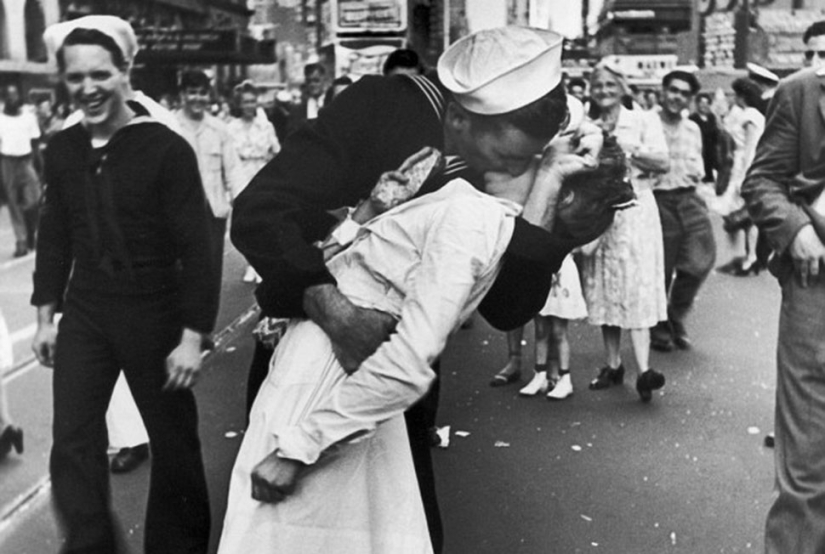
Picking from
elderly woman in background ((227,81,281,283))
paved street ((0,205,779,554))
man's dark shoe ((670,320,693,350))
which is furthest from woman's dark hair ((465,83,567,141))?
elderly woman in background ((227,81,281,283))

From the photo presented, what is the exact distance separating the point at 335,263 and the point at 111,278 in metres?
1.26

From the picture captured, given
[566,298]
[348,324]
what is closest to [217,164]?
[566,298]

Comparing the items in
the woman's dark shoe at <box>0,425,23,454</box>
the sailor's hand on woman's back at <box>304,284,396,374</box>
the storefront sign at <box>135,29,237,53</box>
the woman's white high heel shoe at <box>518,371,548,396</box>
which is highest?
the storefront sign at <box>135,29,237,53</box>

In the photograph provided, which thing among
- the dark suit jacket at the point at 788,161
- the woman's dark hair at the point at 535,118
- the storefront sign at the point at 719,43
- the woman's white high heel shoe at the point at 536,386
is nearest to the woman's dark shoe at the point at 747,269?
the woman's white high heel shoe at the point at 536,386

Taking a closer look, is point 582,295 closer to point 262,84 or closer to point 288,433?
point 262,84

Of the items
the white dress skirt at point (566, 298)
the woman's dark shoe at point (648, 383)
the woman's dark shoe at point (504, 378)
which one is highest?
the white dress skirt at point (566, 298)

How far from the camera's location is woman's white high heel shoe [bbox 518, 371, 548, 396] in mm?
6473

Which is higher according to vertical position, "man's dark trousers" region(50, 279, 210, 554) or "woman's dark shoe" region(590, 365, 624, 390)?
"man's dark trousers" region(50, 279, 210, 554)

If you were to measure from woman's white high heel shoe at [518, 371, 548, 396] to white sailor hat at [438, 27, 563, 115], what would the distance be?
4349 millimetres

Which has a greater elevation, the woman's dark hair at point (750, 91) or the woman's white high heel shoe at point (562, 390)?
the woman's dark hair at point (750, 91)

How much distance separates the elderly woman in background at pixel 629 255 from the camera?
21.3 feet

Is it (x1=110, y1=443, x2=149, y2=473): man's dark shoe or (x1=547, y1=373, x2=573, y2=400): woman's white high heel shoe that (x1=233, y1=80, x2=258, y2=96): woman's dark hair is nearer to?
(x1=547, y1=373, x2=573, y2=400): woman's white high heel shoe

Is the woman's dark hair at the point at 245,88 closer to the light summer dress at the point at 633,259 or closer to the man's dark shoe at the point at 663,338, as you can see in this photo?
the light summer dress at the point at 633,259

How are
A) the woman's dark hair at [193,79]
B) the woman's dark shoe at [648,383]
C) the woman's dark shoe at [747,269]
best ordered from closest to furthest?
the woman's dark hair at [193,79], the woman's dark shoe at [648,383], the woman's dark shoe at [747,269]
